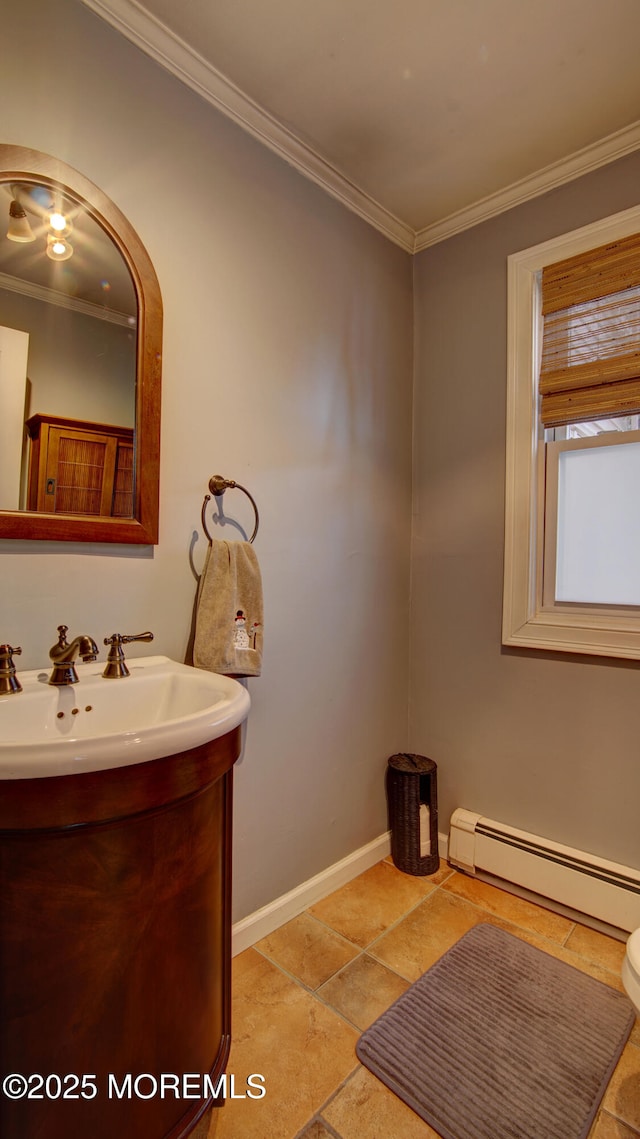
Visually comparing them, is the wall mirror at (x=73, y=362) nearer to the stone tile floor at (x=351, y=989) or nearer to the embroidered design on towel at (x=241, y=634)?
the embroidered design on towel at (x=241, y=634)

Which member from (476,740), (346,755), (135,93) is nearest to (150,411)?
(135,93)

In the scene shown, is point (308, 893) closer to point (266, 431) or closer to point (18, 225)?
point (266, 431)

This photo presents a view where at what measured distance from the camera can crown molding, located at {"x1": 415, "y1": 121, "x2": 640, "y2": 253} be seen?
1672mm

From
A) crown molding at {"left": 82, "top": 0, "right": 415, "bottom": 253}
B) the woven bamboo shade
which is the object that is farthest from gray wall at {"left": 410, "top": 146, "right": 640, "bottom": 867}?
crown molding at {"left": 82, "top": 0, "right": 415, "bottom": 253}

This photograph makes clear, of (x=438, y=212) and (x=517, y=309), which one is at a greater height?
(x=438, y=212)

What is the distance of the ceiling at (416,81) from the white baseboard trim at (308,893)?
243 cm

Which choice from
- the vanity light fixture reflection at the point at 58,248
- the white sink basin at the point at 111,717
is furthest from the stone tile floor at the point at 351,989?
the vanity light fixture reflection at the point at 58,248

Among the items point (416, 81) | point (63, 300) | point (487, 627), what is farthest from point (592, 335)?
point (63, 300)

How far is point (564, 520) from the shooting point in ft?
6.15

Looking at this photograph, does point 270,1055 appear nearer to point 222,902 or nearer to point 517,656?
point 222,902

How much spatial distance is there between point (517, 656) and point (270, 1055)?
1.37 meters

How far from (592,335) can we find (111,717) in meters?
1.89

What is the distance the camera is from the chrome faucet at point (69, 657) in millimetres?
1060

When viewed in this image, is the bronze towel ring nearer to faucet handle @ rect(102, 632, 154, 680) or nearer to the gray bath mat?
faucet handle @ rect(102, 632, 154, 680)
